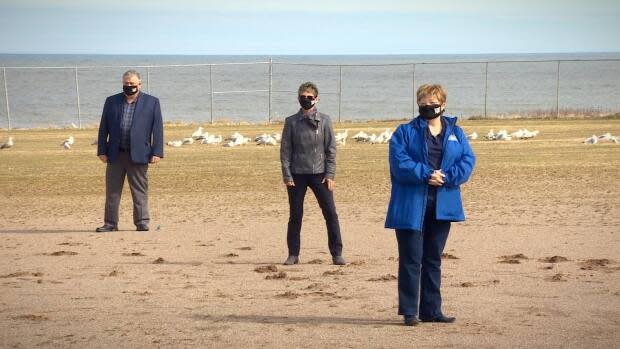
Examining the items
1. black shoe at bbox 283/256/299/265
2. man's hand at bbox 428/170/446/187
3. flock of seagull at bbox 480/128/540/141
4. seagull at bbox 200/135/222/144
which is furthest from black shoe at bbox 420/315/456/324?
flock of seagull at bbox 480/128/540/141

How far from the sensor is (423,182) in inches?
312

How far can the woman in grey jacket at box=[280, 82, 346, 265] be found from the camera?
11.1m

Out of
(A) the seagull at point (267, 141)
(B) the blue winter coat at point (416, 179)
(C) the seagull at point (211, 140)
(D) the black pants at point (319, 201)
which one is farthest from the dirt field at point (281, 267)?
(C) the seagull at point (211, 140)

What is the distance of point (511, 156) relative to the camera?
24.9m

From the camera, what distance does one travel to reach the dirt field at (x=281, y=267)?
26.7ft

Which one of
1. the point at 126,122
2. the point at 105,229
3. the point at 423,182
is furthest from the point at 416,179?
the point at 105,229

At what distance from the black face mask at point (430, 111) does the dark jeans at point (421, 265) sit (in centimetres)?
76

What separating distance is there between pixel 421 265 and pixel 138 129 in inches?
249

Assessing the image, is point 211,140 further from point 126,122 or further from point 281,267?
point 281,267

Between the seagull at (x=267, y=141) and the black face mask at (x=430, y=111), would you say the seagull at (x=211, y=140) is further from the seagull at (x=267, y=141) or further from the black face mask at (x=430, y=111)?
the black face mask at (x=430, y=111)

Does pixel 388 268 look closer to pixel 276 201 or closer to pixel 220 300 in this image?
pixel 220 300

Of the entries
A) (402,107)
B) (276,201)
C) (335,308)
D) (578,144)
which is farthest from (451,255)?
(402,107)

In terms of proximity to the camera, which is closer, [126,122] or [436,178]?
[436,178]

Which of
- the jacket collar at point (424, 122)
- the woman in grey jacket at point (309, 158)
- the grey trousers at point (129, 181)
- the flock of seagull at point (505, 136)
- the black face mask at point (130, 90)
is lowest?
the flock of seagull at point (505, 136)
